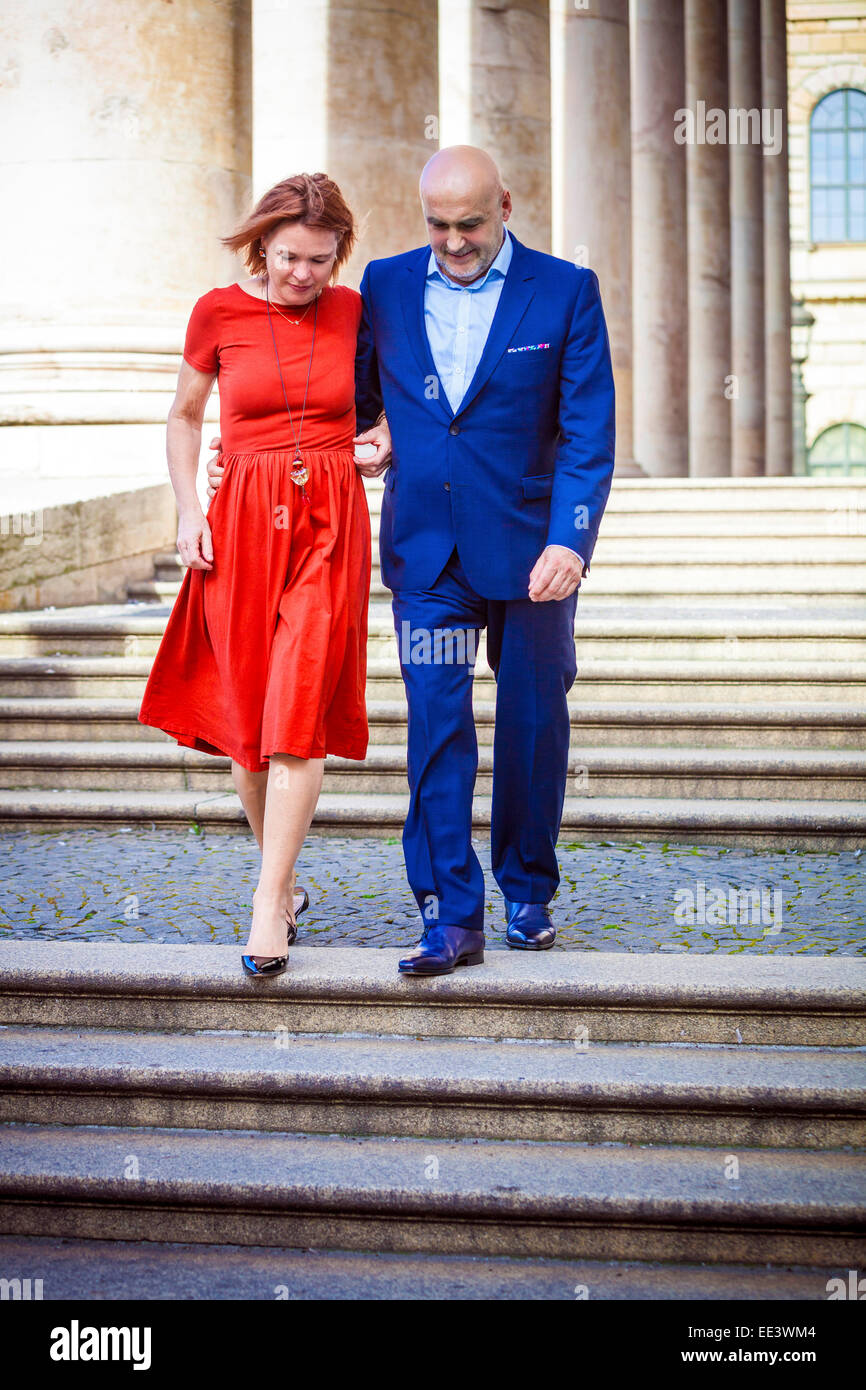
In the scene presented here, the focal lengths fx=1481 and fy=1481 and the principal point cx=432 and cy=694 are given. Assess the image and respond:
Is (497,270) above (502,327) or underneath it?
above

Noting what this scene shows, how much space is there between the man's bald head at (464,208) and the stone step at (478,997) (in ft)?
5.31

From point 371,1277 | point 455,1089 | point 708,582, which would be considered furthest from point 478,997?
point 708,582

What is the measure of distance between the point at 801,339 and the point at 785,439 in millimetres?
12498

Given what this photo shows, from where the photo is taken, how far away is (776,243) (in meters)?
24.2

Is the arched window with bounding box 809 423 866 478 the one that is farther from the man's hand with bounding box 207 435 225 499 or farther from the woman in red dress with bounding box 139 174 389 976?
the man's hand with bounding box 207 435 225 499

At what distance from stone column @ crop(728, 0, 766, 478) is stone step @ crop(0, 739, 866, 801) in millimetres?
16540

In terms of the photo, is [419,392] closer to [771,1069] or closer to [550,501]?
[550,501]

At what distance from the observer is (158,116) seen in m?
9.20

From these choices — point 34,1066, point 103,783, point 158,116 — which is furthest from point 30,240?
point 34,1066

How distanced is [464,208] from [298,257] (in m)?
0.39

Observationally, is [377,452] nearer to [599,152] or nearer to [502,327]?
[502,327]

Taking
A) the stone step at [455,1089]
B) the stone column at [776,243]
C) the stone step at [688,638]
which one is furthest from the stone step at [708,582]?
the stone column at [776,243]

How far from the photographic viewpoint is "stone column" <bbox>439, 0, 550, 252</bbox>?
10992 millimetres

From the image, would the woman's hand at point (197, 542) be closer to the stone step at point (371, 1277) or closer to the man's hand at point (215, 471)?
the man's hand at point (215, 471)
